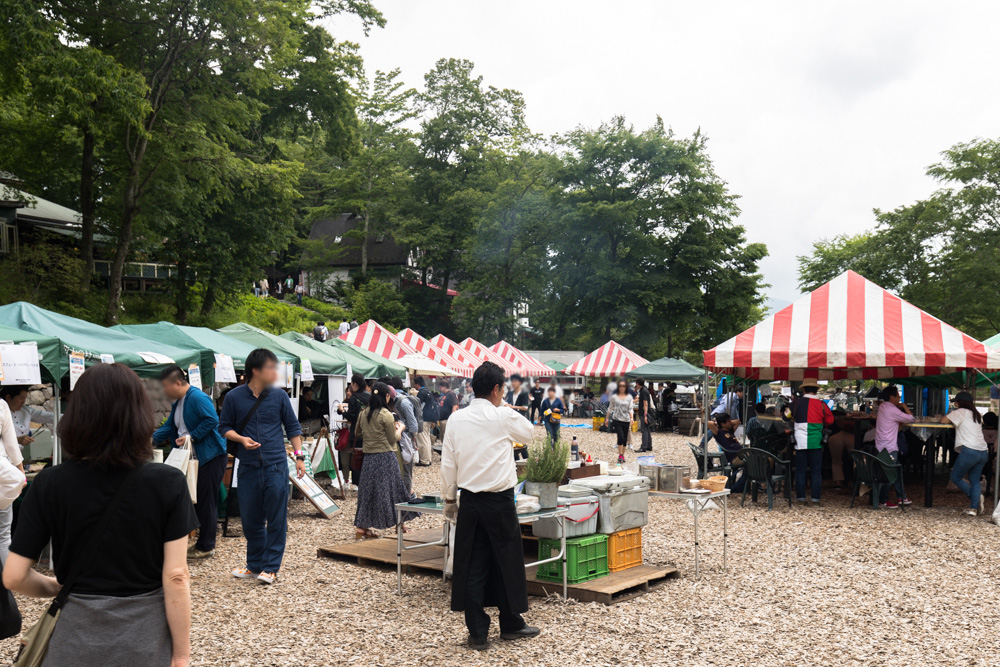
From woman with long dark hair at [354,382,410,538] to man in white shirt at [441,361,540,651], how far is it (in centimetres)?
306

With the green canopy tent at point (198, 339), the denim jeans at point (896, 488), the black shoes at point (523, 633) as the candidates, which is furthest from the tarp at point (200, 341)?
the denim jeans at point (896, 488)

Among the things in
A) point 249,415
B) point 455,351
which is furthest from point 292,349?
point 455,351

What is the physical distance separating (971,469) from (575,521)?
704cm

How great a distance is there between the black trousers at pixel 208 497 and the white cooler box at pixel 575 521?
295cm

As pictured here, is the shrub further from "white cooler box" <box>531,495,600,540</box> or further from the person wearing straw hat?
the person wearing straw hat

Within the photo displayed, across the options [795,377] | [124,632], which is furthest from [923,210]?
[124,632]

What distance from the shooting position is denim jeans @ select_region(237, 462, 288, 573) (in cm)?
645

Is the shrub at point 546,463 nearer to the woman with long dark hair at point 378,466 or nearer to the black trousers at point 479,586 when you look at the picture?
the black trousers at point 479,586

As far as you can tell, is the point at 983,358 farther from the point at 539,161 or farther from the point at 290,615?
the point at 539,161

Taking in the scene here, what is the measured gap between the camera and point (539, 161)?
151 ft

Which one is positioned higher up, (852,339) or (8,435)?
(852,339)

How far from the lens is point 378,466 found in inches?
324

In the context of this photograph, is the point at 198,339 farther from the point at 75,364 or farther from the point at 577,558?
the point at 577,558

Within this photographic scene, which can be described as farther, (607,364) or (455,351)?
(607,364)
